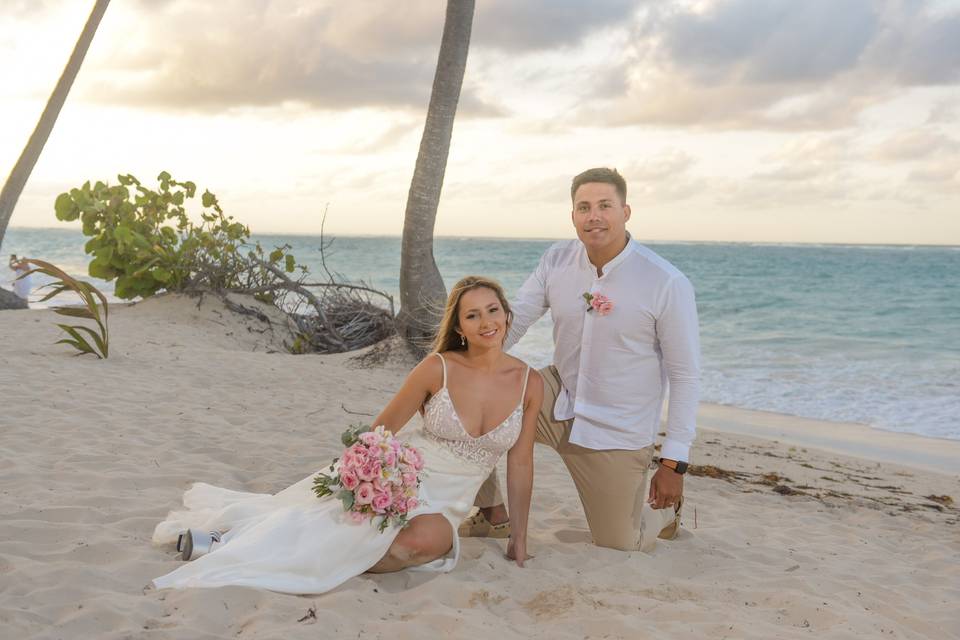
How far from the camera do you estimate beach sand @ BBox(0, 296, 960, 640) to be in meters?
3.29

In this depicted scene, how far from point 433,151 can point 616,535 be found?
18.2 ft

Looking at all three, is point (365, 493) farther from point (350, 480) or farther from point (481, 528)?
point (481, 528)

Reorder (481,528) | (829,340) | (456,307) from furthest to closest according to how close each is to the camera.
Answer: (829,340)
(481,528)
(456,307)

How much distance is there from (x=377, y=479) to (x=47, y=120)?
12.3m

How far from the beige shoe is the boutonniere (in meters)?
1.22

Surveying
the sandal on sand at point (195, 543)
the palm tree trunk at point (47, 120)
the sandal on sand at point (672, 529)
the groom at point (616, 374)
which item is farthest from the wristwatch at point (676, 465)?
the palm tree trunk at point (47, 120)

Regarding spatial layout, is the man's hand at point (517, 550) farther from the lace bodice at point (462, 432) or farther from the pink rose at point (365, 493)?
the pink rose at point (365, 493)

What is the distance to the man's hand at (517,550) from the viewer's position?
410cm

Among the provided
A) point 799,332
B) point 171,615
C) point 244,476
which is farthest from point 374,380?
point 799,332

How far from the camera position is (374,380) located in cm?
921

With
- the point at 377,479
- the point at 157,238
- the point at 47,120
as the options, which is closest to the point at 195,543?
the point at 377,479

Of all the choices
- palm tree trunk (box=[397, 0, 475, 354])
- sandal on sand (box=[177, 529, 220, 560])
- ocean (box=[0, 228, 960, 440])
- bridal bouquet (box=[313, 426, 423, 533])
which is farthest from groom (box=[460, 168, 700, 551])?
ocean (box=[0, 228, 960, 440])

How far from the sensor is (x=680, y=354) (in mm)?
4277

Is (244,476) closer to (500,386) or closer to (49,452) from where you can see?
(49,452)
